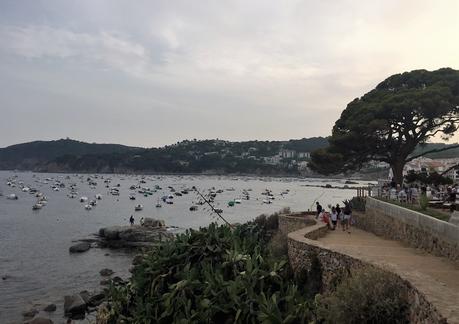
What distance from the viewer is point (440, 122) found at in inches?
1428

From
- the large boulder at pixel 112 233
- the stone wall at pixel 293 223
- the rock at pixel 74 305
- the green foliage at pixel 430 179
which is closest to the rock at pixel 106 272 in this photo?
the rock at pixel 74 305

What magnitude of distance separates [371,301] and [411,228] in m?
10.1

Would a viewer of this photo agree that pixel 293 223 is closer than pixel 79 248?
Yes

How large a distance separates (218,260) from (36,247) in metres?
34.2

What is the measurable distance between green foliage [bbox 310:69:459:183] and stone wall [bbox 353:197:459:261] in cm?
866

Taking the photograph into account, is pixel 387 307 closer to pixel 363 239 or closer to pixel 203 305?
pixel 203 305

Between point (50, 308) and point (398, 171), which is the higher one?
point (398, 171)

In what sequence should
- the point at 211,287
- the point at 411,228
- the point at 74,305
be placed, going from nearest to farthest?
the point at 211,287 → the point at 411,228 → the point at 74,305

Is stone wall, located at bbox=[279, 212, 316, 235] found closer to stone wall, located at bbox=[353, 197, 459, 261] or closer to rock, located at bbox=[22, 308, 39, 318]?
stone wall, located at bbox=[353, 197, 459, 261]

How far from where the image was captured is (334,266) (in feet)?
47.2

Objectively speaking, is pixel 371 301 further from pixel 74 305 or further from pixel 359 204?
pixel 359 204

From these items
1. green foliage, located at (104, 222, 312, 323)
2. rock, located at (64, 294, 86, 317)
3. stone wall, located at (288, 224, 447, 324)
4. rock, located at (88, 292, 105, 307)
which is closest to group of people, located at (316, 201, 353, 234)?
stone wall, located at (288, 224, 447, 324)

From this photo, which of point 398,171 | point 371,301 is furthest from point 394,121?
point 371,301

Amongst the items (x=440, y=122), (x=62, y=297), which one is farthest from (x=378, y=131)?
(x=62, y=297)
